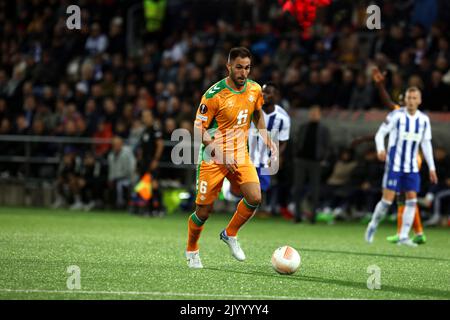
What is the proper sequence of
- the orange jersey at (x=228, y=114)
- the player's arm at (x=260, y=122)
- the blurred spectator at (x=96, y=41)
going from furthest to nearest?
1. the blurred spectator at (x=96, y=41)
2. the player's arm at (x=260, y=122)
3. the orange jersey at (x=228, y=114)

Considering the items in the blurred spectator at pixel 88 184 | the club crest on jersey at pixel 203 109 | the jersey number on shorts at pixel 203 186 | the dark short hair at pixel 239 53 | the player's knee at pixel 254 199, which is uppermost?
the dark short hair at pixel 239 53

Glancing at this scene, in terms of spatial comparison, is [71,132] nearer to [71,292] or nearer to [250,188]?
[250,188]

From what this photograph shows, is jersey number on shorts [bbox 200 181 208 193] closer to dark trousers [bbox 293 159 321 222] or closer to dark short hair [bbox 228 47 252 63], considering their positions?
dark short hair [bbox 228 47 252 63]

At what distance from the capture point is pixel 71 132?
22.5 metres

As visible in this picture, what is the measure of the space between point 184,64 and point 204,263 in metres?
13.2

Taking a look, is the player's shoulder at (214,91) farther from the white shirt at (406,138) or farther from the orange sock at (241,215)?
the white shirt at (406,138)

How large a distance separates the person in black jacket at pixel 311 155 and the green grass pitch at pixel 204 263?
154 centimetres

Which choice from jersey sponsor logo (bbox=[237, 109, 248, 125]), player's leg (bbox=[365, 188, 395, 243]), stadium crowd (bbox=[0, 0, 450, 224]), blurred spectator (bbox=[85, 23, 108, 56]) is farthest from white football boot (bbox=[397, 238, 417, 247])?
blurred spectator (bbox=[85, 23, 108, 56])

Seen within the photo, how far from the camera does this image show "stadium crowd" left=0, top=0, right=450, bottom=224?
1977 centimetres

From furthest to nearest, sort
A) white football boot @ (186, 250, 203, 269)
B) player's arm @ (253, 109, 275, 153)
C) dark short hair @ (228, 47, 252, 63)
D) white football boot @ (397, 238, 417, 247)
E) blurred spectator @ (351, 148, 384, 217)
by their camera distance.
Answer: blurred spectator @ (351, 148, 384, 217)
white football boot @ (397, 238, 417, 247)
player's arm @ (253, 109, 275, 153)
white football boot @ (186, 250, 203, 269)
dark short hair @ (228, 47, 252, 63)

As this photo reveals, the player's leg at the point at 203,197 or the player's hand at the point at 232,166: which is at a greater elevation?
the player's hand at the point at 232,166

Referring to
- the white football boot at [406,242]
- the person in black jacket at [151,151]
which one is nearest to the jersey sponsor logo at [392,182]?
the white football boot at [406,242]

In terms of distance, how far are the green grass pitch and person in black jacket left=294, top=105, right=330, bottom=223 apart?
154cm

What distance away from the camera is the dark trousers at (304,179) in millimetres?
18609
